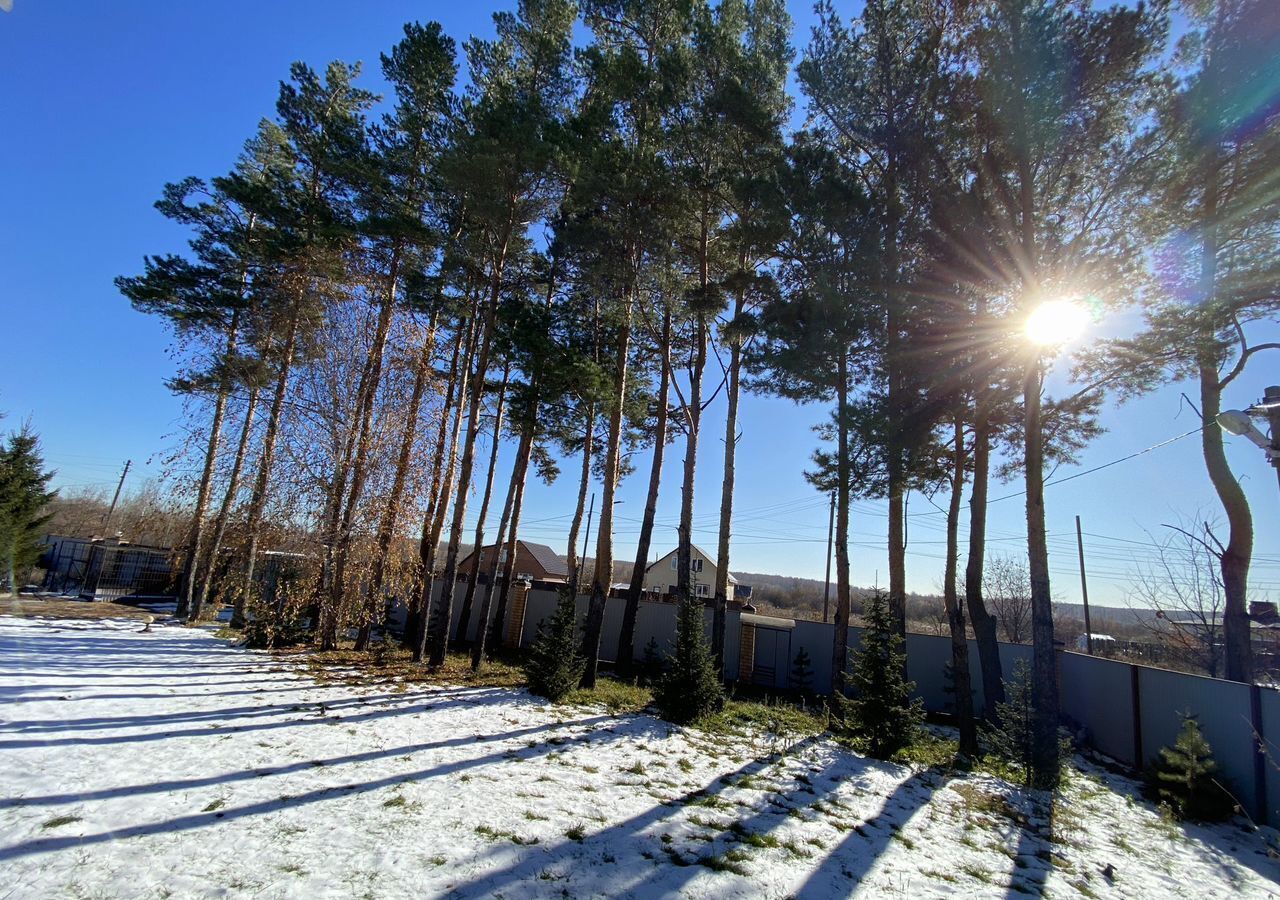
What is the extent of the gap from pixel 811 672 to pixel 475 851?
1093 cm

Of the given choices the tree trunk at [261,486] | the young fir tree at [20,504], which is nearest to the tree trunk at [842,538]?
the tree trunk at [261,486]

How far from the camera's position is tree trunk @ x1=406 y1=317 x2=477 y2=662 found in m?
10.2

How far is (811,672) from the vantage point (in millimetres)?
12625

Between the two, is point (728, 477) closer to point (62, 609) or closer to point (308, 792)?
point (308, 792)

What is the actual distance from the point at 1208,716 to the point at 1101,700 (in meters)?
2.39

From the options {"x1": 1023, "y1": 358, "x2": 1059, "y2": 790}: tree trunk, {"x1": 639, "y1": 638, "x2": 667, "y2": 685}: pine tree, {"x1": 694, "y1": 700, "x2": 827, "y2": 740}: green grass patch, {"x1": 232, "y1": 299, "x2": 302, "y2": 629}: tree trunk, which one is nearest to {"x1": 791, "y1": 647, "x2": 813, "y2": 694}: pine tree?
{"x1": 694, "y1": 700, "x2": 827, "y2": 740}: green grass patch

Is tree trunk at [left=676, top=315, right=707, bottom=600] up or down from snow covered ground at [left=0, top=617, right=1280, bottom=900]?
up

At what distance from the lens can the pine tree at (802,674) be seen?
12.3 metres

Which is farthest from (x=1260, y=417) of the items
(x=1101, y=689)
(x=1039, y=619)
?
(x=1101, y=689)

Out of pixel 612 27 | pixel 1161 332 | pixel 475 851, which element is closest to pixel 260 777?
pixel 475 851

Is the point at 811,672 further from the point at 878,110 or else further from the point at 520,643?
the point at 878,110

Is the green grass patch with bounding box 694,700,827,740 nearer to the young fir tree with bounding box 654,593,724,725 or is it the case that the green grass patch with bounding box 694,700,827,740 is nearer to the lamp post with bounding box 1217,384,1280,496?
the young fir tree with bounding box 654,593,724,725

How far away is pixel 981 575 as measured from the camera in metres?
8.54

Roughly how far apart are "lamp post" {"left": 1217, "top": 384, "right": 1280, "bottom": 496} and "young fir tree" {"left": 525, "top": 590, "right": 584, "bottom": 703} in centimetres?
792
